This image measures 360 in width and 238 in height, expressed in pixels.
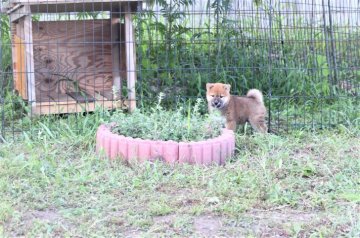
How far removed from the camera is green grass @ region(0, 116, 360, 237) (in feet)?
13.5

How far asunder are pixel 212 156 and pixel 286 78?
2.79 m

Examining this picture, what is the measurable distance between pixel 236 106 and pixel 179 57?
4.76 ft

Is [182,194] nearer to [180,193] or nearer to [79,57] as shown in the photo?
[180,193]


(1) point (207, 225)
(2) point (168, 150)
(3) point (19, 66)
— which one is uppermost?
(3) point (19, 66)

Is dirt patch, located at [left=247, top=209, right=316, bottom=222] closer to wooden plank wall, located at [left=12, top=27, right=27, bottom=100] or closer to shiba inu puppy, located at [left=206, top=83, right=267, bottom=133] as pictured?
shiba inu puppy, located at [left=206, top=83, right=267, bottom=133]

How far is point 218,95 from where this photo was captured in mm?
6766

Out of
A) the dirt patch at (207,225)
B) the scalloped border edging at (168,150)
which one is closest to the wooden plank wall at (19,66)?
the scalloped border edging at (168,150)

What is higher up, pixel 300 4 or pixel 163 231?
pixel 300 4

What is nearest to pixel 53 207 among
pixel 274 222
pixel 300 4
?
pixel 274 222

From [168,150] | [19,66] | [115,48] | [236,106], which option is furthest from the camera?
[115,48]

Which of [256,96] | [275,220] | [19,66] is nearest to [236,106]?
[256,96]

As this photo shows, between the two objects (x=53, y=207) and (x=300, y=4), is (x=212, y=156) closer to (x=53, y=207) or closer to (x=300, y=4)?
(x=53, y=207)

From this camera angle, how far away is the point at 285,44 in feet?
27.0

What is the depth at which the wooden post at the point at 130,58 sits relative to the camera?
6941mm
